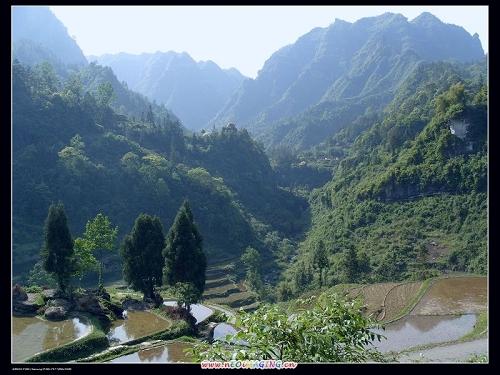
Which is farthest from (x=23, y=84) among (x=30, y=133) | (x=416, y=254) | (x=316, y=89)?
(x=316, y=89)

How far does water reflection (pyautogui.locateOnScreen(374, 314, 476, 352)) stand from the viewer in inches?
611

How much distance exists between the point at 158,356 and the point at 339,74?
181m

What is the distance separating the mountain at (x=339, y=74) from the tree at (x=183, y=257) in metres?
105

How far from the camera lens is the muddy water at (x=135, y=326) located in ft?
50.3

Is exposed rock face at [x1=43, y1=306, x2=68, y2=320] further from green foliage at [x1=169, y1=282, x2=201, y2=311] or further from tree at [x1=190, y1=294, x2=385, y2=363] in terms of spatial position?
tree at [x1=190, y1=294, x2=385, y2=363]

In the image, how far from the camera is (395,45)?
552 ft

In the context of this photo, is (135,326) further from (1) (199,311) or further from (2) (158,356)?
(1) (199,311)

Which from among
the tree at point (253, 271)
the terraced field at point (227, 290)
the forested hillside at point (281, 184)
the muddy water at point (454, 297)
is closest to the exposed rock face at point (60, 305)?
the forested hillside at point (281, 184)

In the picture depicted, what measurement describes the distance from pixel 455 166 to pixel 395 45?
485ft

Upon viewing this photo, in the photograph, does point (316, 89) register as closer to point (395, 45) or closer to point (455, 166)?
point (395, 45)

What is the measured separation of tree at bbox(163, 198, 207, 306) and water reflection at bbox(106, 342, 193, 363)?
4067mm

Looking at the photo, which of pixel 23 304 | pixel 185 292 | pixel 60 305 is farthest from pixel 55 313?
pixel 185 292

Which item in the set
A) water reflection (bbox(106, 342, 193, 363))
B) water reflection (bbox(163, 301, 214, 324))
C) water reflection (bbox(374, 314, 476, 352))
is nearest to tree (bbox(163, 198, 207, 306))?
water reflection (bbox(163, 301, 214, 324))
